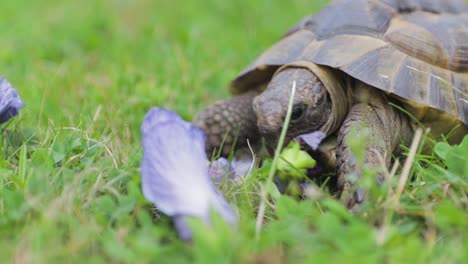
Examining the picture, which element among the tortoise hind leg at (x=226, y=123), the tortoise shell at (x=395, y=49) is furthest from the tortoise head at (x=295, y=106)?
the tortoise hind leg at (x=226, y=123)

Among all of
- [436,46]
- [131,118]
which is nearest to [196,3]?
[131,118]

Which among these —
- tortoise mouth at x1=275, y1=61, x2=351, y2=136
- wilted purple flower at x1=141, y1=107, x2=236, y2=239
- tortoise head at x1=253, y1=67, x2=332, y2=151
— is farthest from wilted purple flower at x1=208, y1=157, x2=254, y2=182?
tortoise mouth at x1=275, y1=61, x2=351, y2=136

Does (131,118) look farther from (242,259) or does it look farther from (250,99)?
(242,259)

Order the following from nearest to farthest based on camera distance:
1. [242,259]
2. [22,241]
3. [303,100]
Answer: [242,259] < [22,241] < [303,100]

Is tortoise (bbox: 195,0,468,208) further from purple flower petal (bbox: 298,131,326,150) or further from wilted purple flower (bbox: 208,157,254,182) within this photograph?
wilted purple flower (bbox: 208,157,254,182)

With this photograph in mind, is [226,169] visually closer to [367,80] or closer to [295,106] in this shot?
[295,106]

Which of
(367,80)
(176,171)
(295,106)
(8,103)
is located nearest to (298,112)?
(295,106)

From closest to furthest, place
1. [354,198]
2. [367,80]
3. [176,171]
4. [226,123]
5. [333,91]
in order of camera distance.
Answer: [176,171]
[354,198]
[367,80]
[333,91]
[226,123]
